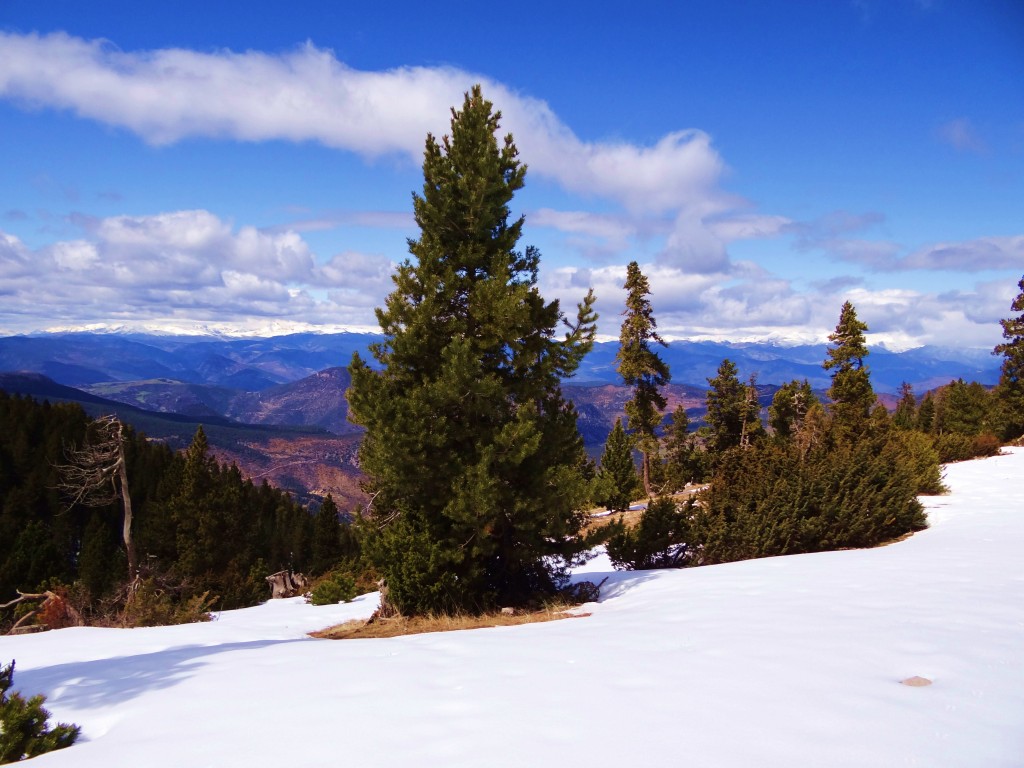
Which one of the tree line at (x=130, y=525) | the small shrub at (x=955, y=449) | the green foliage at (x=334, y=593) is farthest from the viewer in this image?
the small shrub at (x=955, y=449)

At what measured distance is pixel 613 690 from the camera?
13.5 ft

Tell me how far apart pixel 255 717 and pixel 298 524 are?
1959 inches

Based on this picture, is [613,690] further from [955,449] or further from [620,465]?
[955,449]

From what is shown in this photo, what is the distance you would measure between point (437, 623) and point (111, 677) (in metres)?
4.85

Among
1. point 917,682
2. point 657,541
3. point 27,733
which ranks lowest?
point 657,541

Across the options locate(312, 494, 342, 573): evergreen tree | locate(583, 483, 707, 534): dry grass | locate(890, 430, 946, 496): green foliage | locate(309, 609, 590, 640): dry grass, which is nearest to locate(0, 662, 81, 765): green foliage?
locate(309, 609, 590, 640): dry grass

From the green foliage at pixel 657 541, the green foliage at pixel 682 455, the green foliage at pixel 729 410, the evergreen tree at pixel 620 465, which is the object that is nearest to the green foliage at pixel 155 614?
the green foliage at pixel 657 541

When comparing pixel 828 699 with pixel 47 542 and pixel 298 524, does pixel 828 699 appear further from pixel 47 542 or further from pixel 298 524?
pixel 298 524

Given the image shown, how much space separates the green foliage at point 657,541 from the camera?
13570 millimetres

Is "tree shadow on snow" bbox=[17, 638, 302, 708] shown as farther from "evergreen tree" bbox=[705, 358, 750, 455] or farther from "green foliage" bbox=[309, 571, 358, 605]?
"evergreen tree" bbox=[705, 358, 750, 455]

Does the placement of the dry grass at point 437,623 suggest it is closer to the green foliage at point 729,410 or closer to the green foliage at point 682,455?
the green foliage at point 682,455

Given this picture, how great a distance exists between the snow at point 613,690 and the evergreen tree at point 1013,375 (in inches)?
1524

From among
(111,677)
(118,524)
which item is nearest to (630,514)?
(111,677)

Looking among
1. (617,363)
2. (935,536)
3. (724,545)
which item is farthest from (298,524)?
(935,536)
